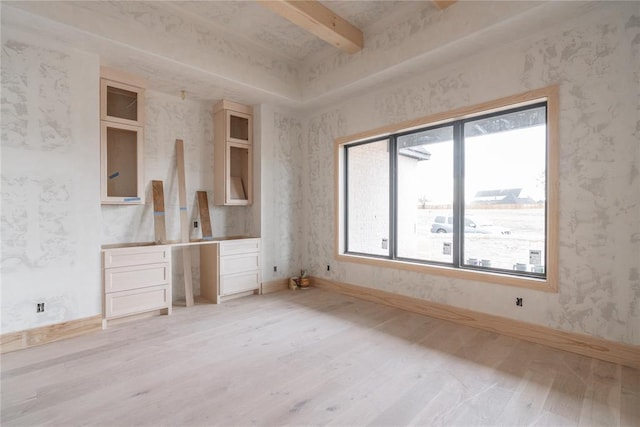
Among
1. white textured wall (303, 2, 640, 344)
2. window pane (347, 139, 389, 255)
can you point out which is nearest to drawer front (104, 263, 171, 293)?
window pane (347, 139, 389, 255)

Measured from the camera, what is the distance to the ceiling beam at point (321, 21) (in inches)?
111

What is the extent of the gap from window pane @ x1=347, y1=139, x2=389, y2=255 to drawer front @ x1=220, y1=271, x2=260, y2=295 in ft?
4.75

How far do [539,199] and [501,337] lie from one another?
1335mm

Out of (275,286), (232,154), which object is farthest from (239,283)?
(232,154)

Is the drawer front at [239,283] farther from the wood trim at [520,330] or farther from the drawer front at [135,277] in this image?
the wood trim at [520,330]

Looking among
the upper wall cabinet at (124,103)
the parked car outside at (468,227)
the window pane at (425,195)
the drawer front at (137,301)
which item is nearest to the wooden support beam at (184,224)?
the drawer front at (137,301)

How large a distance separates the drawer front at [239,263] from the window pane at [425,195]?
2.03 m

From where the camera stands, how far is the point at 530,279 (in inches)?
107

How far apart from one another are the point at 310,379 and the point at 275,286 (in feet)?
8.35

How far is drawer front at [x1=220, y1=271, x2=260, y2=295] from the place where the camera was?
13.1 ft

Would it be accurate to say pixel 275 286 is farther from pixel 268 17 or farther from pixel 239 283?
pixel 268 17

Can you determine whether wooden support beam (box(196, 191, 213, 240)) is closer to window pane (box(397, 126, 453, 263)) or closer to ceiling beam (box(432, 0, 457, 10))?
window pane (box(397, 126, 453, 263))

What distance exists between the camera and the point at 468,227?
10.7ft

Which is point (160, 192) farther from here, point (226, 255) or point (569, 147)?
point (569, 147)
